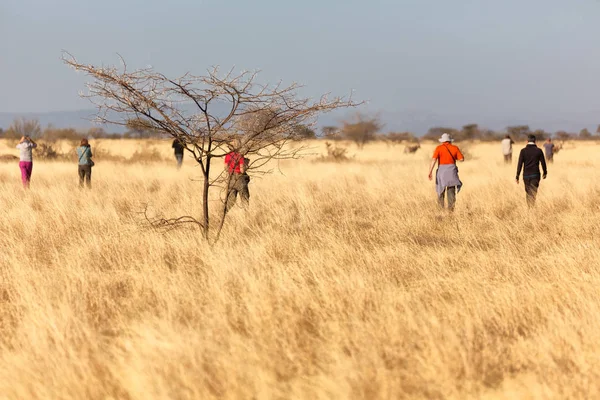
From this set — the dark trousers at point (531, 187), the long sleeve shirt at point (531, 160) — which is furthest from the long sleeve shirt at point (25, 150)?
the dark trousers at point (531, 187)

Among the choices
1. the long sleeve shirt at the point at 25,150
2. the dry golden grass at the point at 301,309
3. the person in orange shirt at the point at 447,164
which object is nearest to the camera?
the dry golden grass at the point at 301,309

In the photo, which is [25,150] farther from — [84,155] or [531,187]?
[531,187]

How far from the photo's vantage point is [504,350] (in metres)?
4.04

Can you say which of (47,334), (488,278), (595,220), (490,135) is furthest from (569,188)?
(490,135)

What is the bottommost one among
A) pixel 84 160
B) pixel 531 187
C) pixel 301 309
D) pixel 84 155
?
pixel 301 309

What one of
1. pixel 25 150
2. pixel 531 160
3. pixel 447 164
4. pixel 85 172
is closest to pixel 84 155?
pixel 85 172

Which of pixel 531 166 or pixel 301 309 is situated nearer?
pixel 301 309

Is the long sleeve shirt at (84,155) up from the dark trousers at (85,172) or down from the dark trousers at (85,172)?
up

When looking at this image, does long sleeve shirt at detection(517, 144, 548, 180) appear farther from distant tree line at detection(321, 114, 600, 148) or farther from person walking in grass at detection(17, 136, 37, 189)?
distant tree line at detection(321, 114, 600, 148)

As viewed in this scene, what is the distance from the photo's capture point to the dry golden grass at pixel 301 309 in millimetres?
3596

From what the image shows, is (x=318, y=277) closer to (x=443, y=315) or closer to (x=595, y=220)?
(x=443, y=315)

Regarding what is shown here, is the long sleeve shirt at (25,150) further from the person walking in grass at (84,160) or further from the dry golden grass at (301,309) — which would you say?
the dry golden grass at (301,309)

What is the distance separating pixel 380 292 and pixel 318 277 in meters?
0.77

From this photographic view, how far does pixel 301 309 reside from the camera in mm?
4820
